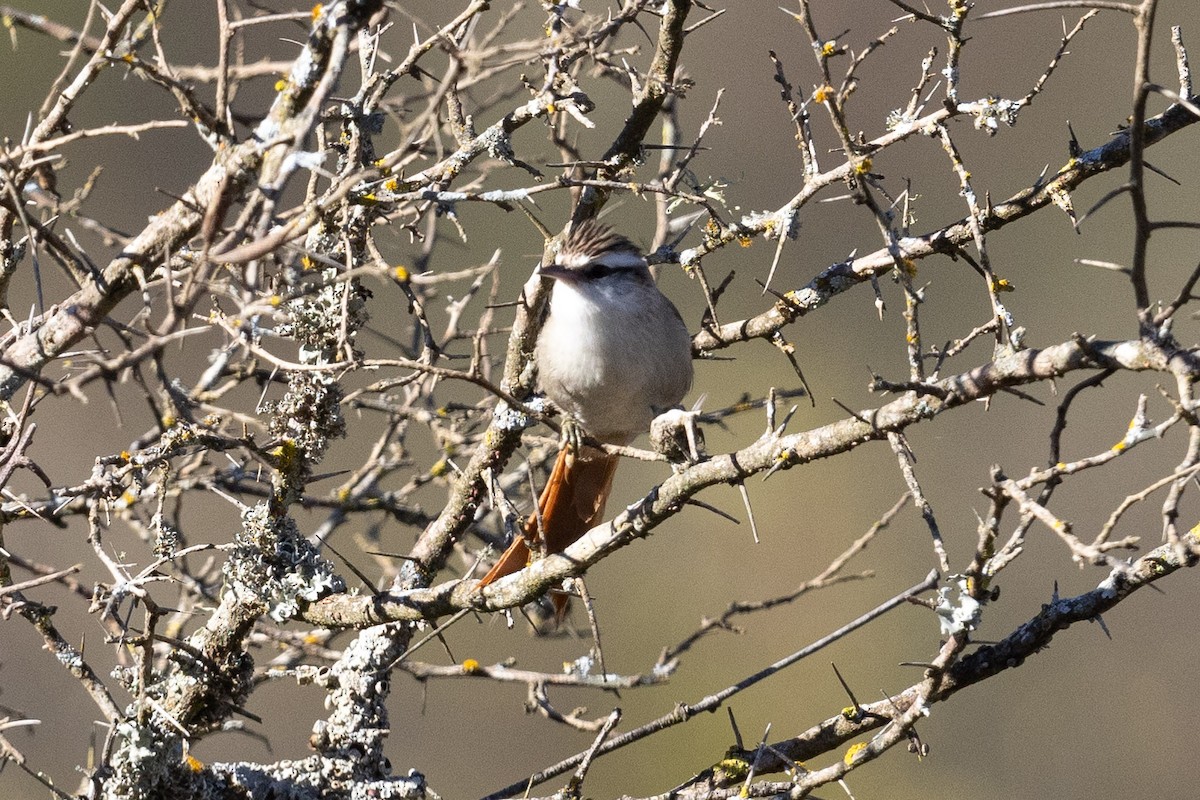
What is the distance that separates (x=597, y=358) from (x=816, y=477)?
807cm

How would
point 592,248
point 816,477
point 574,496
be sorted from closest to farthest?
point 592,248 → point 574,496 → point 816,477

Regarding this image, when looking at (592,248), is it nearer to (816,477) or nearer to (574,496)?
(574,496)

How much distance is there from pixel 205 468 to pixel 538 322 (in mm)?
1481

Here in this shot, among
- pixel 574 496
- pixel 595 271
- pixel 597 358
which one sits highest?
pixel 595 271

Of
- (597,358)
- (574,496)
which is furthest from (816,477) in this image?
(597,358)

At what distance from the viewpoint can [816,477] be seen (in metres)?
12.1

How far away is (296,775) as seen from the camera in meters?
3.59

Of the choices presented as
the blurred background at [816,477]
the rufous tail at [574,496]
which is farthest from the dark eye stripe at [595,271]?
the blurred background at [816,477]

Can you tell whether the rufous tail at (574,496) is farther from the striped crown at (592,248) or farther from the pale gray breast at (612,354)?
the striped crown at (592,248)

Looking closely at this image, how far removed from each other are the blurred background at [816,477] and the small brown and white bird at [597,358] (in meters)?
4.33

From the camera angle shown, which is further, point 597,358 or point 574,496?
point 574,496

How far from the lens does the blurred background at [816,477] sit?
902 centimetres

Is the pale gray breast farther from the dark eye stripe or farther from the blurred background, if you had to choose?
the blurred background

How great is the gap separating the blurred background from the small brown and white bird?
4.33 m
